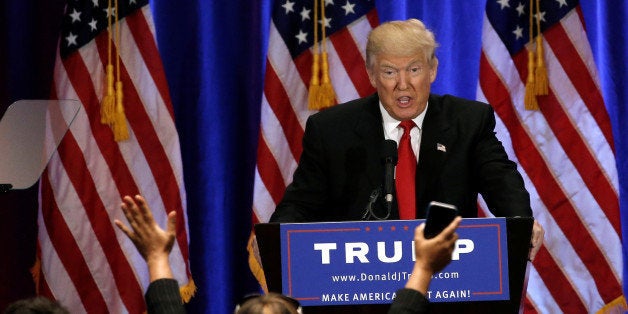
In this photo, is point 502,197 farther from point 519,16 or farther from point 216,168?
point 216,168

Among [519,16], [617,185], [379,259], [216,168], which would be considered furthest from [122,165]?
[379,259]

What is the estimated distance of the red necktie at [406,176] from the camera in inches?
137

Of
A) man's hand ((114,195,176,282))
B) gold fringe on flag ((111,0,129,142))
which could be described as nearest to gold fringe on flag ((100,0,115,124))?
gold fringe on flag ((111,0,129,142))

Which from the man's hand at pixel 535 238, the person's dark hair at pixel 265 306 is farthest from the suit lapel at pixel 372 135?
the person's dark hair at pixel 265 306

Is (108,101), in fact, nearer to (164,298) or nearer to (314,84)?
(314,84)

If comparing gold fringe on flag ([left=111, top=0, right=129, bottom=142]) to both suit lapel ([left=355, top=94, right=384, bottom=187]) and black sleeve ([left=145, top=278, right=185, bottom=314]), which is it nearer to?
suit lapel ([left=355, top=94, right=384, bottom=187])

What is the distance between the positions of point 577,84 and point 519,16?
455mm

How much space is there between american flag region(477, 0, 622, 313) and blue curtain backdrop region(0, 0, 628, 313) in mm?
338

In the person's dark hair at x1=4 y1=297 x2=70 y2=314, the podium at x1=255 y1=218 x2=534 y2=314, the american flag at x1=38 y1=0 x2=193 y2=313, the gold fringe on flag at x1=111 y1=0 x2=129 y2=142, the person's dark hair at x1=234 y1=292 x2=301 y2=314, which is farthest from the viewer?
the american flag at x1=38 y1=0 x2=193 y2=313

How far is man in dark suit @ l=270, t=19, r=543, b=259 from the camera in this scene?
11.5 ft

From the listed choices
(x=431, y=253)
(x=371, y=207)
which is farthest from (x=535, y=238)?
(x=431, y=253)

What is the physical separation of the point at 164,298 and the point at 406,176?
1473 millimetres

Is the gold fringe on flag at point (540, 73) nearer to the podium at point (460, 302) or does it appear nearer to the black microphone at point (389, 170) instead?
the black microphone at point (389, 170)

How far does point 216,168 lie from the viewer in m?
5.71
